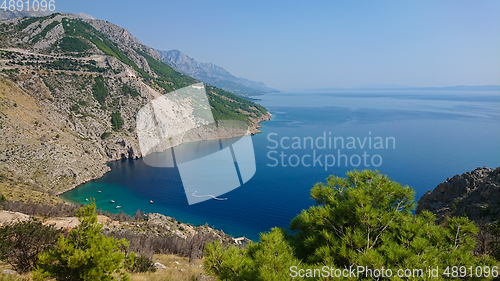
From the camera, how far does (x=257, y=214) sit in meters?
35.1

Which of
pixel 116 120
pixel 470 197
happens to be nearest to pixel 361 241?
pixel 470 197

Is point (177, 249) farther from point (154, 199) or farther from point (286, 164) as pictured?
point (286, 164)

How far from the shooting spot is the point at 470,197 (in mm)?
18391

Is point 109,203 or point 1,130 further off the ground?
point 1,130

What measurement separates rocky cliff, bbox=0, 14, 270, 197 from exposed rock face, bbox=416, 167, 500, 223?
4565 centimetres

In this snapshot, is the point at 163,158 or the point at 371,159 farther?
the point at 163,158

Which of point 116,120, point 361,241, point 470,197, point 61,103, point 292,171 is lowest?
point 292,171

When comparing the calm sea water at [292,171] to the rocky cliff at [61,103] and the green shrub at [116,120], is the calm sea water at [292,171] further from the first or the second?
the green shrub at [116,120]

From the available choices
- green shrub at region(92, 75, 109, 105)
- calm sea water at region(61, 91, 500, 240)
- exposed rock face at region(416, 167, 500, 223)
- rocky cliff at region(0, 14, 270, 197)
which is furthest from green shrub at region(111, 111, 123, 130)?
exposed rock face at region(416, 167, 500, 223)

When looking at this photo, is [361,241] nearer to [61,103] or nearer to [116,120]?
[61,103]

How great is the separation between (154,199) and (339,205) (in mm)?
39871

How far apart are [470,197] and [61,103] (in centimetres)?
6780

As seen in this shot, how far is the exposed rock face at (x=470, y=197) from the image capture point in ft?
55.1

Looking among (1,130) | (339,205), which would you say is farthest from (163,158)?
(339,205)
